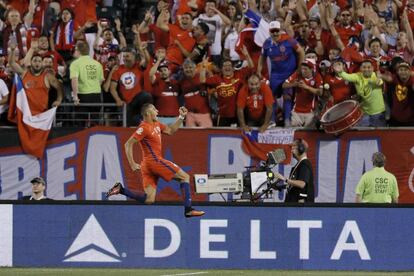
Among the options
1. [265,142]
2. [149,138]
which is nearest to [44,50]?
[149,138]

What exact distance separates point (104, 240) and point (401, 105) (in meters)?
6.09

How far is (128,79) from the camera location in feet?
66.6

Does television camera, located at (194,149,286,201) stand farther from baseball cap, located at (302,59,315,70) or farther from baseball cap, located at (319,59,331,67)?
baseball cap, located at (319,59,331,67)

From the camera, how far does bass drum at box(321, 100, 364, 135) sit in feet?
63.2

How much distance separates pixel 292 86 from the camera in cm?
1969

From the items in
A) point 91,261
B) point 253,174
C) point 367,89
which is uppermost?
point 367,89

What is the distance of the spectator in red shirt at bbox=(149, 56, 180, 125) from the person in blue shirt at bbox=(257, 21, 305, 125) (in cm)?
155

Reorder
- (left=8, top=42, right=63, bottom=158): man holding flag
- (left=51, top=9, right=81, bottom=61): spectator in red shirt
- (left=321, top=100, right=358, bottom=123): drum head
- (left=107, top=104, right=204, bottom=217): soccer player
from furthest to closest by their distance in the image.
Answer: (left=51, top=9, right=81, bottom=61): spectator in red shirt → (left=8, top=42, right=63, bottom=158): man holding flag → (left=321, top=100, right=358, bottom=123): drum head → (left=107, top=104, right=204, bottom=217): soccer player

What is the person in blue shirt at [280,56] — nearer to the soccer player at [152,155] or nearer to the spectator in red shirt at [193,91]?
the spectator in red shirt at [193,91]

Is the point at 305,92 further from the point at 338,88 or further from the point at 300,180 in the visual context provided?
the point at 300,180

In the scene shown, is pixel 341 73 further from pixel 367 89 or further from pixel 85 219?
pixel 85 219

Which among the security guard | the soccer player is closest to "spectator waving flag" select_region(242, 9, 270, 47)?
the soccer player

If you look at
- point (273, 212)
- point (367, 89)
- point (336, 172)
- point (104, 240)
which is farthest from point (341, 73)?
point (104, 240)

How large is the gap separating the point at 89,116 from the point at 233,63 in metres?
2.71
